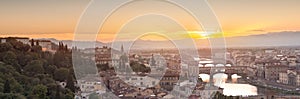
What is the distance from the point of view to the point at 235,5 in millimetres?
4477

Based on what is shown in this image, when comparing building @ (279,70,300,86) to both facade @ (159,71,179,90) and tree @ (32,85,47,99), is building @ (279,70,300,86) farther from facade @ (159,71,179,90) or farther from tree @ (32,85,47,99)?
tree @ (32,85,47,99)

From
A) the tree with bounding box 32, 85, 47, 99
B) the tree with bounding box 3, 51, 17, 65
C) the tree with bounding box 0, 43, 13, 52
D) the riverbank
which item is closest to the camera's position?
the tree with bounding box 32, 85, 47, 99

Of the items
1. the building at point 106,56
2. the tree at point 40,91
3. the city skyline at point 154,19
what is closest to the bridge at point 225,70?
the city skyline at point 154,19

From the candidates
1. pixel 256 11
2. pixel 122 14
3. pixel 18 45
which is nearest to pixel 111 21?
pixel 122 14

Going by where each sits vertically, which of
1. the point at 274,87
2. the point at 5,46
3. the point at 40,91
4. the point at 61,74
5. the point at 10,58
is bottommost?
the point at 274,87

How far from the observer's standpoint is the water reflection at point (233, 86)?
4324 mm

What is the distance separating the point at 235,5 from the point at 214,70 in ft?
2.34

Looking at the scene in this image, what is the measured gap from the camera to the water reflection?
432 cm

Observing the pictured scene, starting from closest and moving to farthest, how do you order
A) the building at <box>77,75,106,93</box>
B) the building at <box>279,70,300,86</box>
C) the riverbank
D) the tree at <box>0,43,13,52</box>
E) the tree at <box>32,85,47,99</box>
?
the tree at <box>32,85,47,99</box>
the building at <box>77,75,106,93</box>
the tree at <box>0,43,13,52</box>
the riverbank
the building at <box>279,70,300,86</box>

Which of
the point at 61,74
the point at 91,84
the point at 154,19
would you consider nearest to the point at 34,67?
the point at 61,74

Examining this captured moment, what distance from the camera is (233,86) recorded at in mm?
4684

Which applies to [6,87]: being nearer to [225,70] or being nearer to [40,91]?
[40,91]

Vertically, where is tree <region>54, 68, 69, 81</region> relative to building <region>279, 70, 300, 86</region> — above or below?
above

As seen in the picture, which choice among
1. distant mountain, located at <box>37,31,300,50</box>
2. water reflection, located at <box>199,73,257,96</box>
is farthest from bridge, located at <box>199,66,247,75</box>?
distant mountain, located at <box>37,31,300,50</box>
